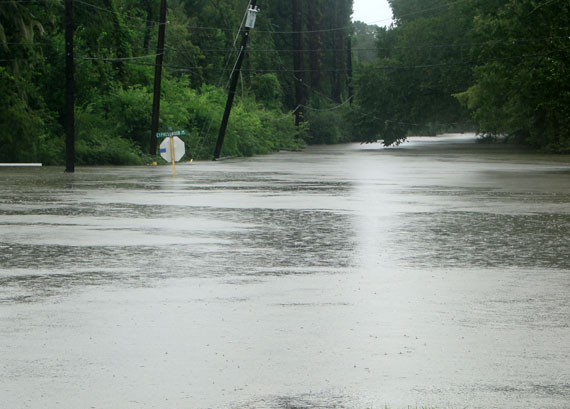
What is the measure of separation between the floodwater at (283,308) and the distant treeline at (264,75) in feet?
89.3

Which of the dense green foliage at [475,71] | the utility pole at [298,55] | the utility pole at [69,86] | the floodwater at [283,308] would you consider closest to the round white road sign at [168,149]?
the utility pole at [69,86]

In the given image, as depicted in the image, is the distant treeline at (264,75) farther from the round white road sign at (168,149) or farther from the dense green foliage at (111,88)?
the round white road sign at (168,149)

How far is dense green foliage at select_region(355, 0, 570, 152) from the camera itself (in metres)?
52.6

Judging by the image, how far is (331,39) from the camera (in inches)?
4688

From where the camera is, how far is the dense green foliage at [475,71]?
5256 centimetres

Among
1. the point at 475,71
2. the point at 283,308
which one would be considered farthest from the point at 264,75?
the point at 283,308

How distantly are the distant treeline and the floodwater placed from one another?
89.3ft

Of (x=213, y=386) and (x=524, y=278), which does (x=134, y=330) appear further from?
(x=524, y=278)

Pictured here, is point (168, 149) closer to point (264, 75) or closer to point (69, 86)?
point (69, 86)

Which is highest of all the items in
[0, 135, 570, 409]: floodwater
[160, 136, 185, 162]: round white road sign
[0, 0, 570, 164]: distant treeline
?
[0, 0, 570, 164]: distant treeline

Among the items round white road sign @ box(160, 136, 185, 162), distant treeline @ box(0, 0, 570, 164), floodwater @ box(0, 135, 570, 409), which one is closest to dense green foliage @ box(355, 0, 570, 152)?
distant treeline @ box(0, 0, 570, 164)

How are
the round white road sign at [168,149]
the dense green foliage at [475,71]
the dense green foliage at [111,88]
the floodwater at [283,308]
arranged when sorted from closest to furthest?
the floodwater at [283,308]
the dense green foliage at [111,88]
the round white road sign at [168,149]
the dense green foliage at [475,71]

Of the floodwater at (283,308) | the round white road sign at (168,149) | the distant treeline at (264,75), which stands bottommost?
the round white road sign at (168,149)

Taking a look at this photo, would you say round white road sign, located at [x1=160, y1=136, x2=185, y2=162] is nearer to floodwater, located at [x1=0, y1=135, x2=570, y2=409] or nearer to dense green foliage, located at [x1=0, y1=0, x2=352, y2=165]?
dense green foliage, located at [x1=0, y1=0, x2=352, y2=165]
